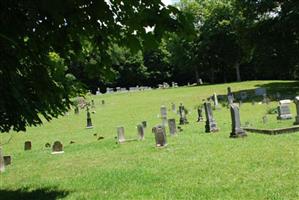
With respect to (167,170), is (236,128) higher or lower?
higher

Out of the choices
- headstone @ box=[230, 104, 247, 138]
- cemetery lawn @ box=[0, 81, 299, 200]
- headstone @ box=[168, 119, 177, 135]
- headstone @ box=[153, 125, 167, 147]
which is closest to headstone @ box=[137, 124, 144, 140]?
cemetery lawn @ box=[0, 81, 299, 200]

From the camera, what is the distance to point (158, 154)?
14312mm

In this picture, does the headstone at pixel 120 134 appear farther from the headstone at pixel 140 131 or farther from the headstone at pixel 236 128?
the headstone at pixel 236 128

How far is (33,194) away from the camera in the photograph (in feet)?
34.1

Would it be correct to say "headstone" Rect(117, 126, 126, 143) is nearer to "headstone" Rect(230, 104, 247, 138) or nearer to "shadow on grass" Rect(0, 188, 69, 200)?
"headstone" Rect(230, 104, 247, 138)

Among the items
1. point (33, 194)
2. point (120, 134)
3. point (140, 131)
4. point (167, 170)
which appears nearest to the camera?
point (33, 194)

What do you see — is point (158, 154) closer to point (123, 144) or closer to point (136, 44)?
point (123, 144)

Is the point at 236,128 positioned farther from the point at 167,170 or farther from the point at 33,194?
the point at 33,194

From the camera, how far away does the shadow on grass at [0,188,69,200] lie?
9960 millimetres

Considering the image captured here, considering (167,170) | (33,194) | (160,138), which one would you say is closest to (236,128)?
(160,138)

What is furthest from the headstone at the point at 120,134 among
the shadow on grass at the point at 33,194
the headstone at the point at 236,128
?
the shadow on grass at the point at 33,194

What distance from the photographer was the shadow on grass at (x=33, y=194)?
9.96 metres

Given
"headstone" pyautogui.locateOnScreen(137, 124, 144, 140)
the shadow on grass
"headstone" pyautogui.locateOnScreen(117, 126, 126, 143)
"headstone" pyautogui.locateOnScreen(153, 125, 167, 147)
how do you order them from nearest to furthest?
the shadow on grass
"headstone" pyautogui.locateOnScreen(153, 125, 167, 147)
"headstone" pyautogui.locateOnScreen(117, 126, 126, 143)
"headstone" pyautogui.locateOnScreen(137, 124, 144, 140)

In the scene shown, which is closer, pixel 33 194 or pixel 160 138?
pixel 33 194
